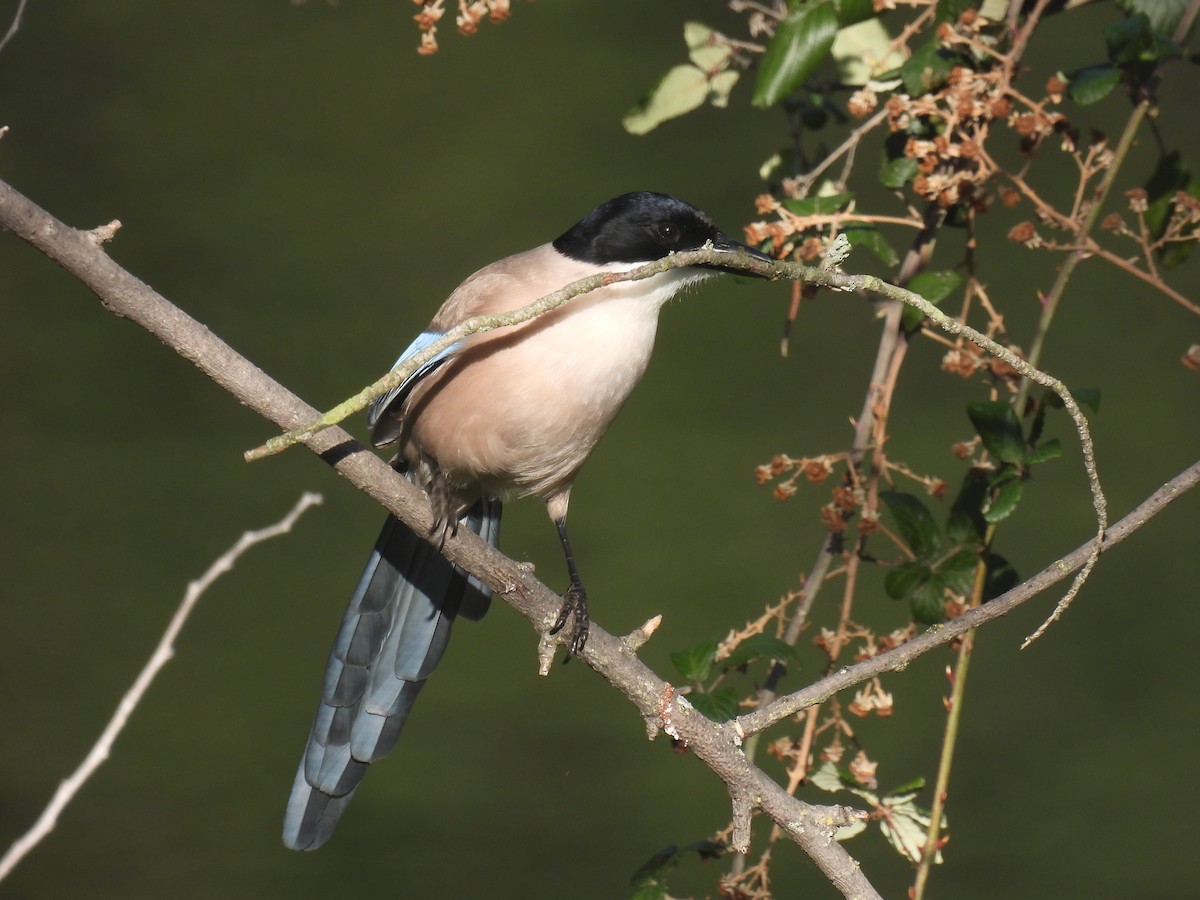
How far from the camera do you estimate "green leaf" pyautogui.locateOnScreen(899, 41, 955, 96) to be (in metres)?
1.56

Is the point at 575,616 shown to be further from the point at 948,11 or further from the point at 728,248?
the point at 948,11

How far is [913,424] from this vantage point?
360 cm

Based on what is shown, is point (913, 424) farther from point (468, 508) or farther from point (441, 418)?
point (441, 418)

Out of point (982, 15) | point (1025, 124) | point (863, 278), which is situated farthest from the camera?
point (982, 15)

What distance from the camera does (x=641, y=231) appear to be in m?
1.80

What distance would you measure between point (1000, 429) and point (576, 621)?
54 centimetres

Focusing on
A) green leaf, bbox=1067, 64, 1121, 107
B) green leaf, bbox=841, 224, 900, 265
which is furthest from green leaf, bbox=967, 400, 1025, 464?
green leaf, bbox=1067, 64, 1121, 107

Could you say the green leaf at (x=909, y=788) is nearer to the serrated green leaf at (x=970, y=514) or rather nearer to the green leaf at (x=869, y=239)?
the serrated green leaf at (x=970, y=514)

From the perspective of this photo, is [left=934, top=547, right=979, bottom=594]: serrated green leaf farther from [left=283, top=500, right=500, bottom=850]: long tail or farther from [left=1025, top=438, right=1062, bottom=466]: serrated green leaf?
[left=283, top=500, right=500, bottom=850]: long tail

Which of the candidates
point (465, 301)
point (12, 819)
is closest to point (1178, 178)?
point (465, 301)

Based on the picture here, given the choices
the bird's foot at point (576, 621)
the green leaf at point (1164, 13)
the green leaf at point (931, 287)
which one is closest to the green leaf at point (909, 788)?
the bird's foot at point (576, 621)

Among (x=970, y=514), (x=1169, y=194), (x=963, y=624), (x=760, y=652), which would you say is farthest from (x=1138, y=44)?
(x=760, y=652)

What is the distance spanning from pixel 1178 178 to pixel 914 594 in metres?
0.58

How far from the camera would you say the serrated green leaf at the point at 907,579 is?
159cm
